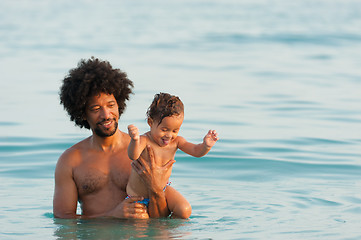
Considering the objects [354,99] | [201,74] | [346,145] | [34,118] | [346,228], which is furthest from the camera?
[201,74]

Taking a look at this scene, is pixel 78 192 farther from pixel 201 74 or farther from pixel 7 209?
pixel 201 74

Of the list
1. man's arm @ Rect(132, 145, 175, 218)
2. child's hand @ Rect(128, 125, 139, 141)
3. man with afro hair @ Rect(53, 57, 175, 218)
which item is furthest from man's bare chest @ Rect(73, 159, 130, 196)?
child's hand @ Rect(128, 125, 139, 141)

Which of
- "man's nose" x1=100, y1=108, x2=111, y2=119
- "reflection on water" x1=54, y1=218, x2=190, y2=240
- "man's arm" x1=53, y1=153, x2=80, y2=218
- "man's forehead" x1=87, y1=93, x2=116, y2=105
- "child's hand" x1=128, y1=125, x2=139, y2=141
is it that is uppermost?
"man's forehead" x1=87, y1=93, x2=116, y2=105

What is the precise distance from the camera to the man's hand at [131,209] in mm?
6633

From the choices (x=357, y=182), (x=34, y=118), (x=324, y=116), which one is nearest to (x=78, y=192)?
A: (x=357, y=182)

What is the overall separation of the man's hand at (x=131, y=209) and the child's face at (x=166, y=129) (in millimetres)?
561

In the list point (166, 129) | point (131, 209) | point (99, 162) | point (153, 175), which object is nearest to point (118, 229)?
point (131, 209)

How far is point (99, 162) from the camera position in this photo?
271 inches

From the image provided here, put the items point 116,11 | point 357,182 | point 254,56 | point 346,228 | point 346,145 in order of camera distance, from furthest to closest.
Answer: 1. point 116,11
2. point 254,56
3. point 346,145
4. point 357,182
5. point 346,228

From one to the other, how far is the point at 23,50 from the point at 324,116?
14.0 metres

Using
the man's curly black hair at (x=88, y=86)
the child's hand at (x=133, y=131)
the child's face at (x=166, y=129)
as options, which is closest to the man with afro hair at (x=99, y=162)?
the man's curly black hair at (x=88, y=86)

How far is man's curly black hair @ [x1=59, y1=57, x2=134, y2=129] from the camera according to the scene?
6.66m

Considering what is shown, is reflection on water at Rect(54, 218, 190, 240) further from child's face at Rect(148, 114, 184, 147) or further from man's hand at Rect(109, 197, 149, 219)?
child's face at Rect(148, 114, 184, 147)

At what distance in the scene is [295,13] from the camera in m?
44.5
